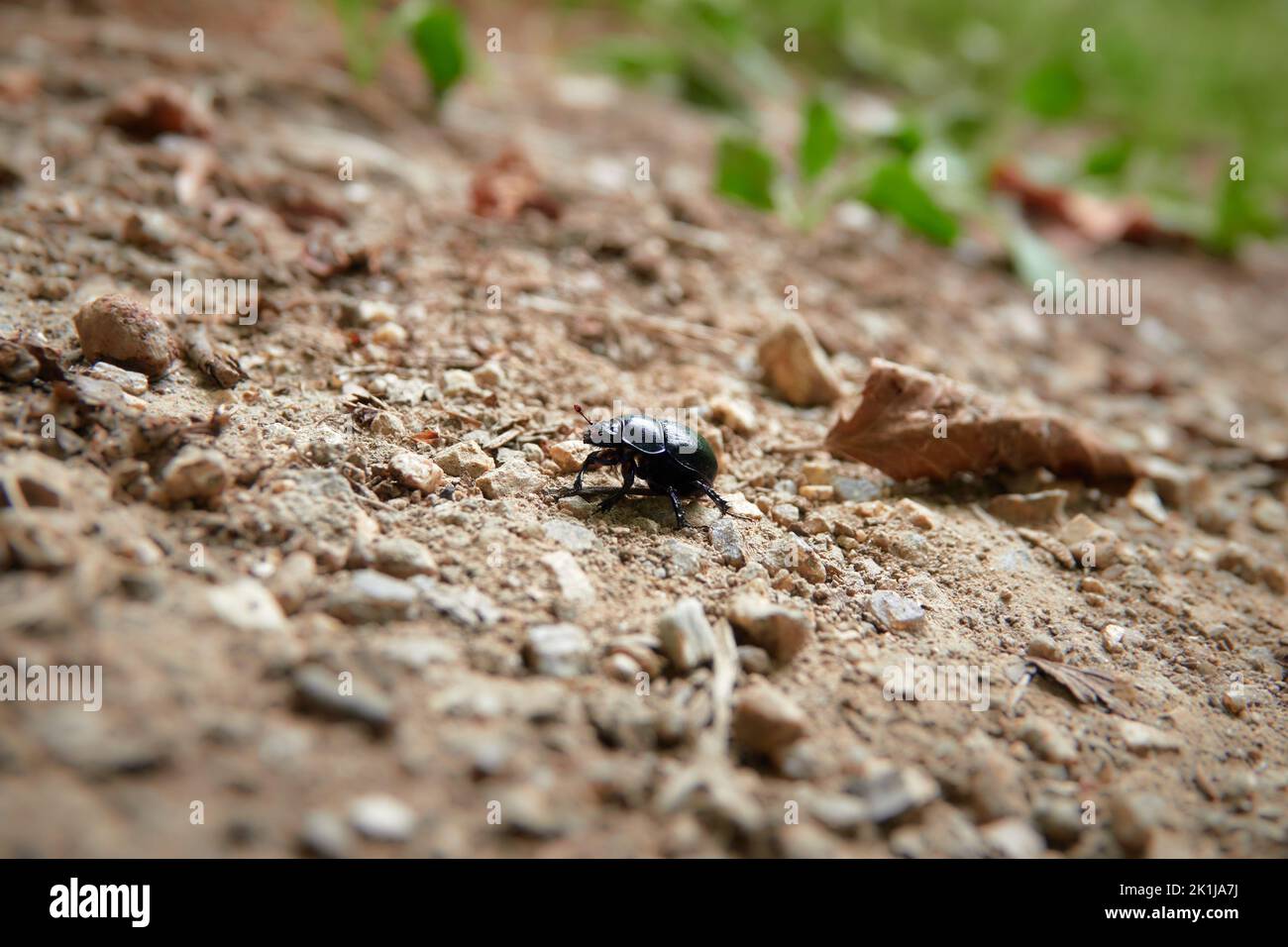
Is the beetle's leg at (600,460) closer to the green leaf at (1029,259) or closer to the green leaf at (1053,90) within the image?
the green leaf at (1029,259)

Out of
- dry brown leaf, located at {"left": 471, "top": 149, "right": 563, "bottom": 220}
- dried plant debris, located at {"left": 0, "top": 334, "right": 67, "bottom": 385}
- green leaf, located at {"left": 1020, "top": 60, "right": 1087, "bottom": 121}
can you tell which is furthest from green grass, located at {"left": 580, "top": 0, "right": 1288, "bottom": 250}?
dried plant debris, located at {"left": 0, "top": 334, "right": 67, "bottom": 385}

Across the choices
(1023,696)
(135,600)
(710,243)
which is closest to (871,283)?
(710,243)

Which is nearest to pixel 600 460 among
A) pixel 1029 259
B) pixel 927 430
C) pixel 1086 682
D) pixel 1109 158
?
pixel 927 430

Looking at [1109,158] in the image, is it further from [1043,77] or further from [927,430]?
[927,430]

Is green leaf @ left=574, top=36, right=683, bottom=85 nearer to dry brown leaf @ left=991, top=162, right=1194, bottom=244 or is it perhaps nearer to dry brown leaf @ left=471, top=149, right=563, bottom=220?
dry brown leaf @ left=471, top=149, right=563, bottom=220

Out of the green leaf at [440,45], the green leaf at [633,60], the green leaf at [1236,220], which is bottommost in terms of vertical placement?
the green leaf at [1236,220]

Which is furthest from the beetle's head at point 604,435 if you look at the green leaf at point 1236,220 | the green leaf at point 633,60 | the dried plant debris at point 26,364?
the green leaf at point 1236,220
